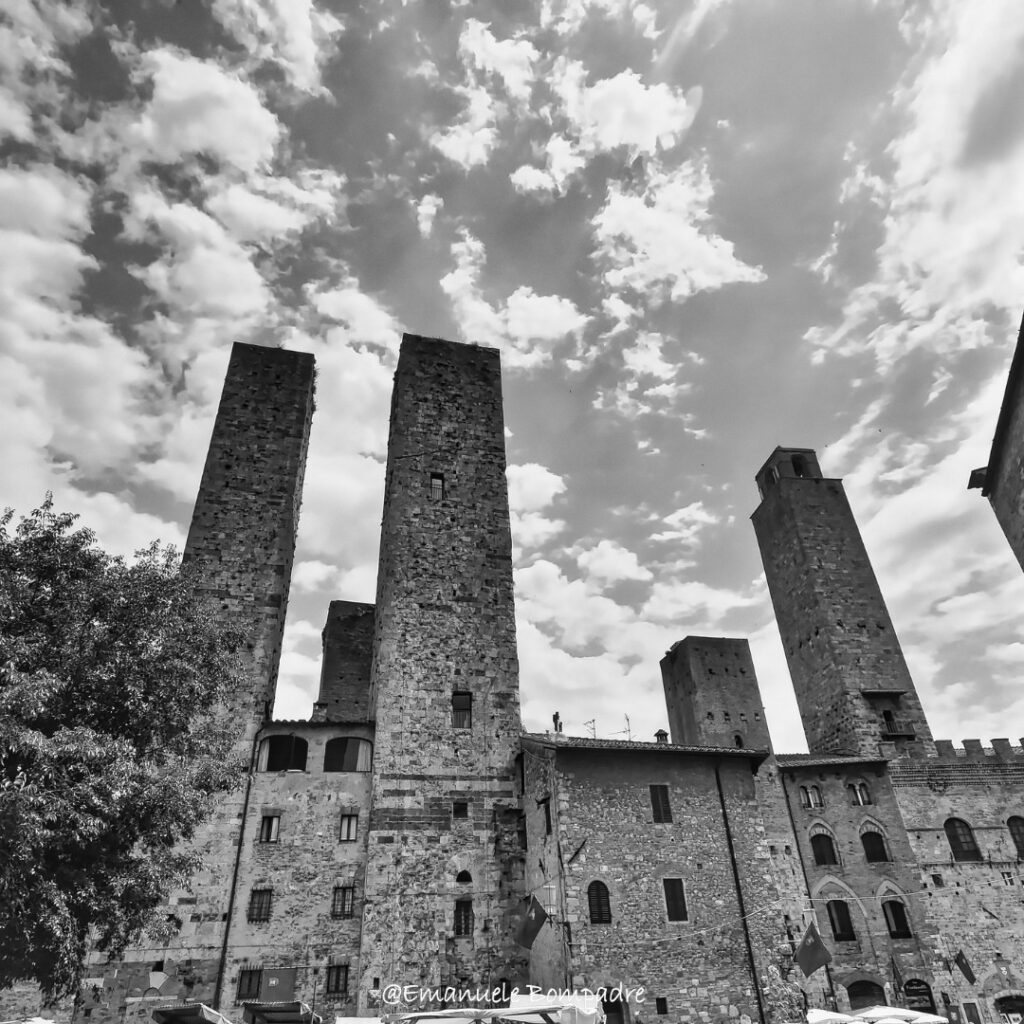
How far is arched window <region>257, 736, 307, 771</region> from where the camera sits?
818 inches

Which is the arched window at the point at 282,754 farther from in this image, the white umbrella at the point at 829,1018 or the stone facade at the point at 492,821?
the white umbrella at the point at 829,1018

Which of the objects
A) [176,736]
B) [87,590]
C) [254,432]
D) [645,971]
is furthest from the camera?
[254,432]

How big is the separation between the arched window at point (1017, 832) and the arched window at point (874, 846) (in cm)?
464

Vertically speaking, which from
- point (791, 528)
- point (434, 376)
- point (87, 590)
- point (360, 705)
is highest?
point (434, 376)

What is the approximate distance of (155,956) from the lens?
1789 centimetres

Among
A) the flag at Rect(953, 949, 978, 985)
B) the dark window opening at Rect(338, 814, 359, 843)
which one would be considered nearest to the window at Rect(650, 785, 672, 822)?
the dark window opening at Rect(338, 814, 359, 843)

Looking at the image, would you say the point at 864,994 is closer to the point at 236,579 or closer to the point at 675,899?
the point at 675,899

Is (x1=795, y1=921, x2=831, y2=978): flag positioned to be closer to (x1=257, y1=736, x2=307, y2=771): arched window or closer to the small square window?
the small square window

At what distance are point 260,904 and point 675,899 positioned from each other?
11.0 metres

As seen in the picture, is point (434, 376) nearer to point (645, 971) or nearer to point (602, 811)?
point (602, 811)

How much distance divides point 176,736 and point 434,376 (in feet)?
60.6

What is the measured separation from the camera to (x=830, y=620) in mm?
29609

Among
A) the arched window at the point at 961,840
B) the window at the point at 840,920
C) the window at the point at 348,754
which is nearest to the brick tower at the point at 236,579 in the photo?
the window at the point at 348,754

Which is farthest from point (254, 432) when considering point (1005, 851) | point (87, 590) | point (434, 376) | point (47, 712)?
point (1005, 851)
